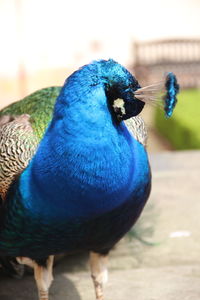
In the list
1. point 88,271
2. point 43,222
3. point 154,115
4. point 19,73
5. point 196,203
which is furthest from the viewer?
point 19,73

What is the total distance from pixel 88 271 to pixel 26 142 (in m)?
0.97

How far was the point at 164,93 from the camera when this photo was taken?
207cm

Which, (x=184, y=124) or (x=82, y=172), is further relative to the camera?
(x=184, y=124)

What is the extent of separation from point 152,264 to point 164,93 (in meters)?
1.37

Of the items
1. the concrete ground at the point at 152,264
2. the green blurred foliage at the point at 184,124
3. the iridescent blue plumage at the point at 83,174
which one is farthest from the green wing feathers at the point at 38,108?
the green blurred foliage at the point at 184,124

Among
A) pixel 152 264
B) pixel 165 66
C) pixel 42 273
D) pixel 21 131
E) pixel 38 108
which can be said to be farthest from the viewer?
pixel 165 66

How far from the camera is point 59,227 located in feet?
7.45

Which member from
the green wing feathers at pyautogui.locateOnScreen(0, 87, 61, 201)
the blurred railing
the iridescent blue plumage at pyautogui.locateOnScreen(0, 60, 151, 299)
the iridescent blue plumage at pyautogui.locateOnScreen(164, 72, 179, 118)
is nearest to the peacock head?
the iridescent blue plumage at pyautogui.locateOnScreen(0, 60, 151, 299)

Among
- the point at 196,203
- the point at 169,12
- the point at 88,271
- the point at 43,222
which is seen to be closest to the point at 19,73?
the point at 169,12

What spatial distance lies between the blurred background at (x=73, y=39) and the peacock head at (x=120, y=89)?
310 inches

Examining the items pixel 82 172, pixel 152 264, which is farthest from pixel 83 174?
pixel 152 264

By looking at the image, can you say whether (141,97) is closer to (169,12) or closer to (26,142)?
(26,142)

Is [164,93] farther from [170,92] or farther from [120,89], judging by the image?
[120,89]

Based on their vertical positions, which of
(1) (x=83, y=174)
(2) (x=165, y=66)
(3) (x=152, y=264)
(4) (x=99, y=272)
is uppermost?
(1) (x=83, y=174)
